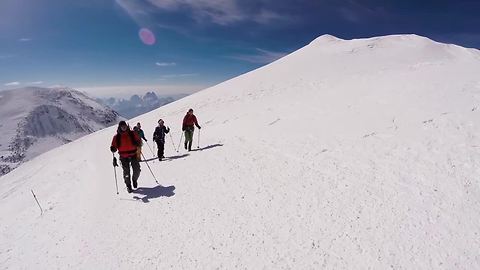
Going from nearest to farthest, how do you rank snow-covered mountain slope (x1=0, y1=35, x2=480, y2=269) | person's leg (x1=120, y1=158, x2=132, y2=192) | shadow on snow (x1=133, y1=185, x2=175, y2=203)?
1. snow-covered mountain slope (x1=0, y1=35, x2=480, y2=269)
2. shadow on snow (x1=133, y1=185, x2=175, y2=203)
3. person's leg (x1=120, y1=158, x2=132, y2=192)

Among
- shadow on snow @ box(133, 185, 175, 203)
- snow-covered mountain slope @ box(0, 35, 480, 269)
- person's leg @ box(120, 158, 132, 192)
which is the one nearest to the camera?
snow-covered mountain slope @ box(0, 35, 480, 269)

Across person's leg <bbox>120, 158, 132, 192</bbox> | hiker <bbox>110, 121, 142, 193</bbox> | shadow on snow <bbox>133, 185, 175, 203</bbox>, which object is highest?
hiker <bbox>110, 121, 142, 193</bbox>

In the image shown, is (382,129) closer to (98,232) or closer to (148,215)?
(148,215)

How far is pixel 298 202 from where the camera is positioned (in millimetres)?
9102

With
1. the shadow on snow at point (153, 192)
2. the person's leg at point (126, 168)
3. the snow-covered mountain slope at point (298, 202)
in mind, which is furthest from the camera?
the person's leg at point (126, 168)

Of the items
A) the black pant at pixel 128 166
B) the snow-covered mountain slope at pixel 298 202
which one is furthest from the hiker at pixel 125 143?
the snow-covered mountain slope at pixel 298 202

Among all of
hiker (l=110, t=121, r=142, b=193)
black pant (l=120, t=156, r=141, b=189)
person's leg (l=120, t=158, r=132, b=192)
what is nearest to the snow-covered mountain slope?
person's leg (l=120, t=158, r=132, b=192)

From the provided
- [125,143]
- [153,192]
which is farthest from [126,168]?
[153,192]

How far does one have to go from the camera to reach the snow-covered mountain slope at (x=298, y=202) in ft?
23.6

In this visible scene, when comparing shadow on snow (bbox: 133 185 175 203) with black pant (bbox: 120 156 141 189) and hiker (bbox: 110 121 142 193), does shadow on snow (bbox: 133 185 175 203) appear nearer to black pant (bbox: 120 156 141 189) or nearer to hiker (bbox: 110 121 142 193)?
black pant (bbox: 120 156 141 189)

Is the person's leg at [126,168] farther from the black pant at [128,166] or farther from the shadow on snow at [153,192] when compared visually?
the shadow on snow at [153,192]

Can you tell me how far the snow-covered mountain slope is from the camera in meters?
7.18

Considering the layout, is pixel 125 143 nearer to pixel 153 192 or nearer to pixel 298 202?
pixel 153 192

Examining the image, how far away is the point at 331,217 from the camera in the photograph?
321 inches
